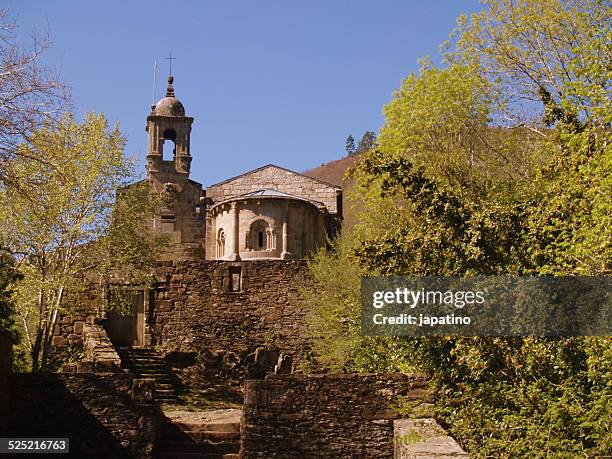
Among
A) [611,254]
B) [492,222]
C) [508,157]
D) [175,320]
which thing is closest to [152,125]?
[175,320]

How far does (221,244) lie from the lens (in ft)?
123

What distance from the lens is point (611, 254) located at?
11.0m

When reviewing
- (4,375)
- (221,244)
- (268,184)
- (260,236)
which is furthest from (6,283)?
(268,184)

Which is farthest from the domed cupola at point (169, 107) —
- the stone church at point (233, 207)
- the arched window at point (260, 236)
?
the arched window at point (260, 236)

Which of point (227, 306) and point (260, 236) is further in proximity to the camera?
point (260, 236)

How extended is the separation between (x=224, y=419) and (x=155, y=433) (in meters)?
2.30

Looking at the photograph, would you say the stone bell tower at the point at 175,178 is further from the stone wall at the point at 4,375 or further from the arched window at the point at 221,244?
the stone wall at the point at 4,375

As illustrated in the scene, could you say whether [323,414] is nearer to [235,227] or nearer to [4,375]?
[4,375]

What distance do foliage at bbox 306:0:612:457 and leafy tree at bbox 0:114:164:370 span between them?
5.04 m

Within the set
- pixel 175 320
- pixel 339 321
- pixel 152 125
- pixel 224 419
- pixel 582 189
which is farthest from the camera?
pixel 152 125

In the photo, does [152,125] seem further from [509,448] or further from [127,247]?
[509,448]

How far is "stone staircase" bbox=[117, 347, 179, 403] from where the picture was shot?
21.5m

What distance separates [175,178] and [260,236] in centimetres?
1095

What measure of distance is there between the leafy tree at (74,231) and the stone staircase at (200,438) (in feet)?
15.5
